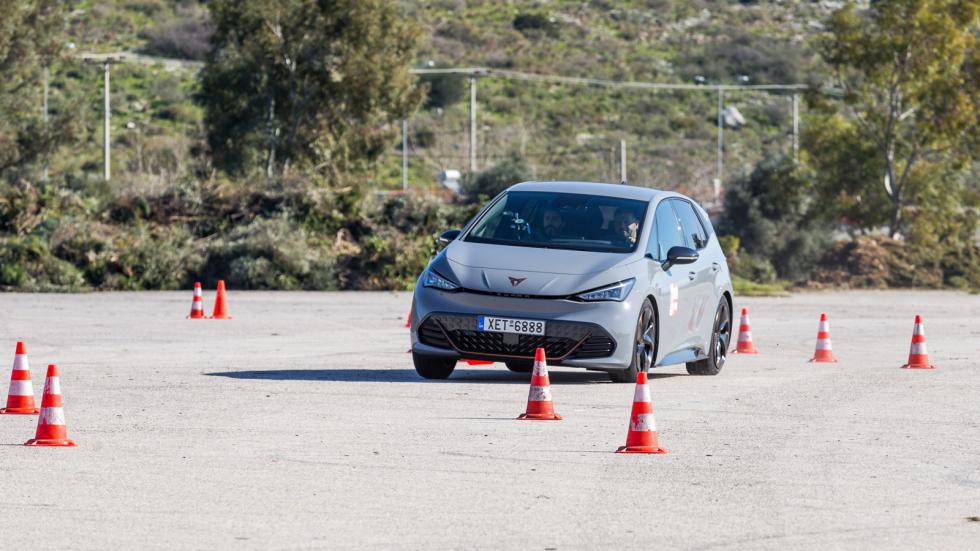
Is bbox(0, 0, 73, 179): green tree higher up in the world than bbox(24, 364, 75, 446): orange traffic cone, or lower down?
higher up

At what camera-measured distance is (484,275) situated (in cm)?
1435

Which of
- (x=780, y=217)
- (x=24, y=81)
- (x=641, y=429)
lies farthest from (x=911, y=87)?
(x=641, y=429)

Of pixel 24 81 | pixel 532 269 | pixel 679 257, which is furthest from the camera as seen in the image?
pixel 24 81

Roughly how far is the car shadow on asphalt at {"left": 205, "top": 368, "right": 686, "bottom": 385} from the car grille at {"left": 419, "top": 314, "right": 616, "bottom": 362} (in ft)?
2.05

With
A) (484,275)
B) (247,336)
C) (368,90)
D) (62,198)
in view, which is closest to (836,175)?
(368,90)

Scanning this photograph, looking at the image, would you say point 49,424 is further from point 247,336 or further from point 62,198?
point 62,198

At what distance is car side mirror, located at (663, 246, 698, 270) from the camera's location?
15266mm

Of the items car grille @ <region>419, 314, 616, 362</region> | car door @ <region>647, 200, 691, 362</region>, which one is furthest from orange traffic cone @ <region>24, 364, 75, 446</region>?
car door @ <region>647, 200, 691, 362</region>

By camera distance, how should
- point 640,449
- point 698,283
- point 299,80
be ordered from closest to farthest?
point 640,449 < point 698,283 < point 299,80

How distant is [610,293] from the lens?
46.7 feet

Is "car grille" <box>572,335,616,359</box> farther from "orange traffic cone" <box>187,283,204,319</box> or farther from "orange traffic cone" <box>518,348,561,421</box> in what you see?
"orange traffic cone" <box>187,283,204,319</box>

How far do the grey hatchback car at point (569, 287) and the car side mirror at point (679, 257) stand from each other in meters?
0.01

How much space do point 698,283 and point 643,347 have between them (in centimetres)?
157

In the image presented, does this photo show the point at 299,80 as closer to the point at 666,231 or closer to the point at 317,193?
the point at 317,193
